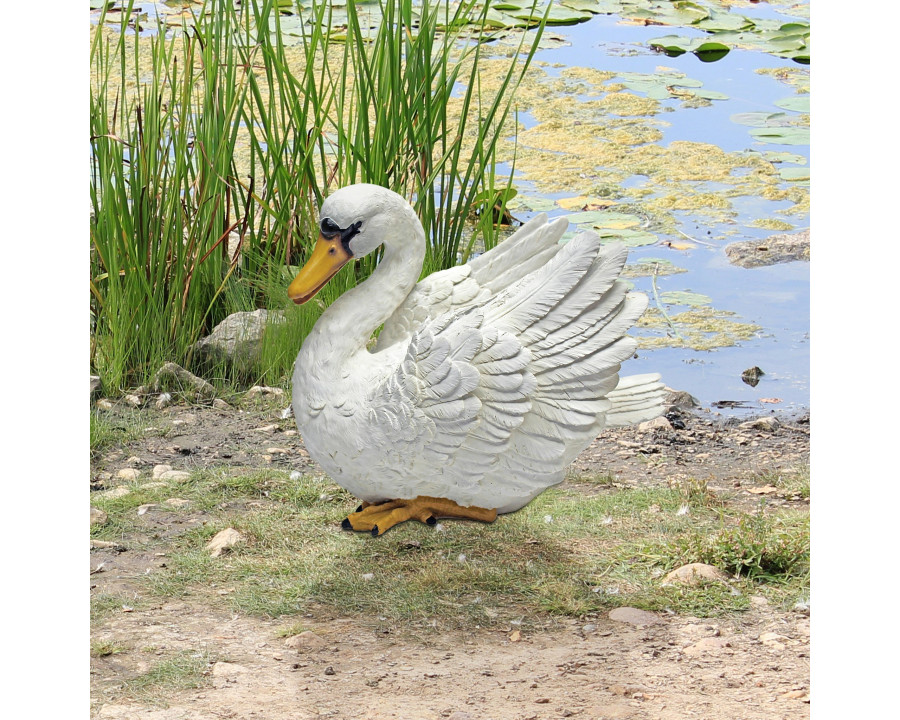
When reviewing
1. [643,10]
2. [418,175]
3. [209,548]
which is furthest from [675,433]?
[643,10]

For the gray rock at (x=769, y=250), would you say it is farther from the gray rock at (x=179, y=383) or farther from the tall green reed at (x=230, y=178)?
the gray rock at (x=179, y=383)

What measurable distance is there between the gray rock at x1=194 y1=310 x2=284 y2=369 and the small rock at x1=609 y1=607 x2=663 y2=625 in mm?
1704

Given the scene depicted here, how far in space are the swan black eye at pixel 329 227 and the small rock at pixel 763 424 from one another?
172 cm

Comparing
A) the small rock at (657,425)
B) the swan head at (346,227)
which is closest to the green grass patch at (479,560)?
the small rock at (657,425)

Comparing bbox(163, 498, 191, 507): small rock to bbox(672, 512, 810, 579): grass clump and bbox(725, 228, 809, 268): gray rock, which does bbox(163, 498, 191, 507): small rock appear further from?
bbox(725, 228, 809, 268): gray rock

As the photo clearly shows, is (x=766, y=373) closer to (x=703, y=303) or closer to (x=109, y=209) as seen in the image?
(x=703, y=303)

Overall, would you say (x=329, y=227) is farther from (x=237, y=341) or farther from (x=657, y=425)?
(x=657, y=425)

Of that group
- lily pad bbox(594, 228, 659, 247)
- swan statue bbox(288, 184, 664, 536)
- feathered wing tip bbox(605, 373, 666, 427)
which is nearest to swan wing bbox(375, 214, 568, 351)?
swan statue bbox(288, 184, 664, 536)

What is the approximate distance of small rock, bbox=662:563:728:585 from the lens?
314 centimetres

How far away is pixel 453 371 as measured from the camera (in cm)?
297

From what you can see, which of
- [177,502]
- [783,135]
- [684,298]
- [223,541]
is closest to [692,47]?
[783,135]

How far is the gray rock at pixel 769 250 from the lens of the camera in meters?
4.96

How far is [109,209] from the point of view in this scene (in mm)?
4090

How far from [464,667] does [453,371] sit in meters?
0.72
